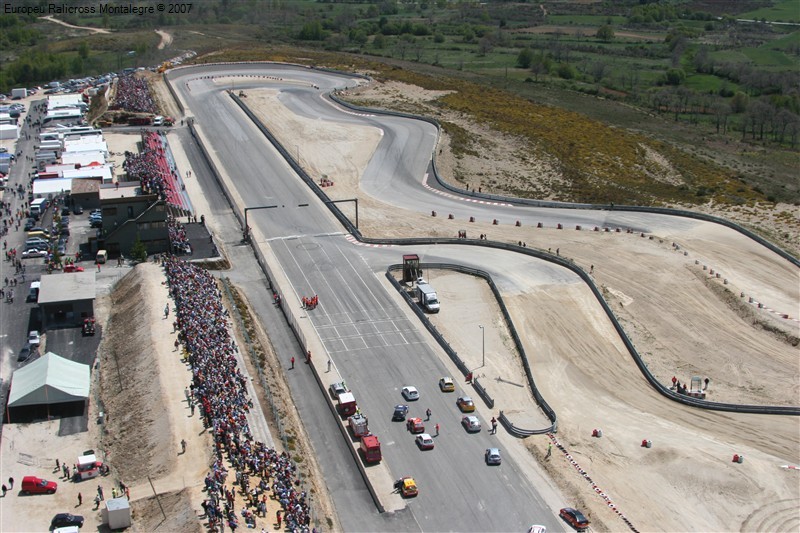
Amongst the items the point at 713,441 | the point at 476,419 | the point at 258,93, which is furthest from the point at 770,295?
the point at 258,93

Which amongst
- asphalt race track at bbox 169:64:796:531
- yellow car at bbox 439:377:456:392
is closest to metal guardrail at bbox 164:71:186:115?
asphalt race track at bbox 169:64:796:531

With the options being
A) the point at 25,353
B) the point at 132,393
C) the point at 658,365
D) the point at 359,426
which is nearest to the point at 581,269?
the point at 658,365

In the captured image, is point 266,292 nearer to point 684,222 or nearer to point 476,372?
point 476,372

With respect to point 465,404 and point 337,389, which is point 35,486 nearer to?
point 337,389

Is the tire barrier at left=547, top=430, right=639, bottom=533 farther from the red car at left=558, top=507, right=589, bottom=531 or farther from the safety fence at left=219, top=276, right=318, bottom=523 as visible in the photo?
the safety fence at left=219, top=276, right=318, bottom=523

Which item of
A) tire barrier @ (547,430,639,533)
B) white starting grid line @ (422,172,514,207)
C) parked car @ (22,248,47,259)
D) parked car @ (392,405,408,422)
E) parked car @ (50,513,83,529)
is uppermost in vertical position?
white starting grid line @ (422,172,514,207)

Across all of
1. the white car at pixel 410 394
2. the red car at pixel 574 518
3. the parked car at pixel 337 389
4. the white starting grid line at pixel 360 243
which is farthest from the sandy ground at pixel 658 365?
the parked car at pixel 337 389

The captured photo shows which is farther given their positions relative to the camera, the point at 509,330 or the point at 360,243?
the point at 360,243
